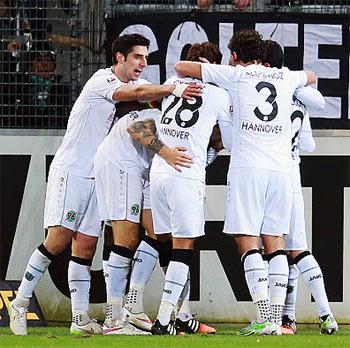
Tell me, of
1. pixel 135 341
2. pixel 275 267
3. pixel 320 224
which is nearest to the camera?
pixel 135 341

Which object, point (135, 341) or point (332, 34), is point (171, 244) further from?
point (332, 34)

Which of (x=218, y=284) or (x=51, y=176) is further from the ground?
(x=51, y=176)

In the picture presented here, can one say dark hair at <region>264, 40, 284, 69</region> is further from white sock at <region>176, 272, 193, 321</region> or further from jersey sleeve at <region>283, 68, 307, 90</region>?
white sock at <region>176, 272, 193, 321</region>

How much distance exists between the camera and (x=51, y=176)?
10.6 m

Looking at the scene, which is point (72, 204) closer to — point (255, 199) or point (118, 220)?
point (118, 220)

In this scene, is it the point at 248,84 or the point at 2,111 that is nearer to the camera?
the point at 248,84

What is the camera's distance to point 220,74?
32.3 ft

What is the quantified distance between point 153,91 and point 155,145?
380 mm

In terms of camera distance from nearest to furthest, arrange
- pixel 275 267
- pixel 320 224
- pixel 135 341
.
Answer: pixel 135 341 → pixel 275 267 → pixel 320 224

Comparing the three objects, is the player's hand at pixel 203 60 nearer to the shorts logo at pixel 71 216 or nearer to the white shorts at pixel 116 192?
the white shorts at pixel 116 192

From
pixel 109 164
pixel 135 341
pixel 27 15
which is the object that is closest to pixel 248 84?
pixel 109 164

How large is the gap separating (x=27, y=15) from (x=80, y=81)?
2.36 feet

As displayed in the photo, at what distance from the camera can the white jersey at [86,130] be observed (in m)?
10.5

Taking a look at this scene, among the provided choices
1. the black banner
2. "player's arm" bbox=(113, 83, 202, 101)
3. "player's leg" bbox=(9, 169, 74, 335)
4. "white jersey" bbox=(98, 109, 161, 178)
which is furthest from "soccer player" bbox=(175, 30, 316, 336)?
the black banner
